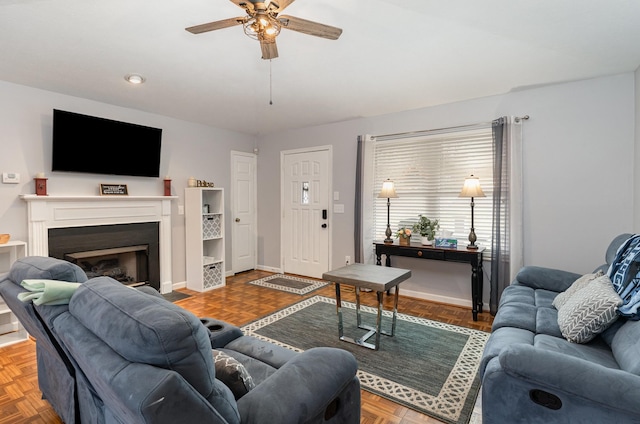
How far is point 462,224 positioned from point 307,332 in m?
2.25

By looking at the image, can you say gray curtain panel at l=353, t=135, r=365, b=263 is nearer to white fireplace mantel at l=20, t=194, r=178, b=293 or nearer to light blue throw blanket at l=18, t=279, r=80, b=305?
white fireplace mantel at l=20, t=194, r=178, b=293

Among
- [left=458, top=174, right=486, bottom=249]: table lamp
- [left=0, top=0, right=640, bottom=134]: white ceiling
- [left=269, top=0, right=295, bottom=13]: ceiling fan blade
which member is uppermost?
[left=0, top=0, right=640, bottom=134]: white ceiling

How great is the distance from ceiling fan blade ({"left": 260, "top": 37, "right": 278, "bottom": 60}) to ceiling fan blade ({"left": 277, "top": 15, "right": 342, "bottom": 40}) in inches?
6.8

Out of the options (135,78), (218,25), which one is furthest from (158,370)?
(135,78)

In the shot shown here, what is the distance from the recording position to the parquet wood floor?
1.92m

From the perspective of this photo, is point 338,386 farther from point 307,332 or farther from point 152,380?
point 307,332

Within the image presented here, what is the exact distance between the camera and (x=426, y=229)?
12.8 feet

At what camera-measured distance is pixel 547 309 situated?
230cm

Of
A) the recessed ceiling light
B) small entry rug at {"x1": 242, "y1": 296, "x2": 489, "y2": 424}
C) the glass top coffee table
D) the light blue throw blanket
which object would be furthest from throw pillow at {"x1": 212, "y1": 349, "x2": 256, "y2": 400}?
the recessed ceiling light

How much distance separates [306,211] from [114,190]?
2.60 metres

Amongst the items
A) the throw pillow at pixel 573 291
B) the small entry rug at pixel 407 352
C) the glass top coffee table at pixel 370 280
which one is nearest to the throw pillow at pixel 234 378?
the small entry rug at pixel 407 352

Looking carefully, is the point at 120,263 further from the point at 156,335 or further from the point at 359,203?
the point at 156,335

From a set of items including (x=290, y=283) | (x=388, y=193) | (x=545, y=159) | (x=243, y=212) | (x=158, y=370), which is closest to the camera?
(x=158, y=370)

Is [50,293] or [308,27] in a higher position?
[308,27]
